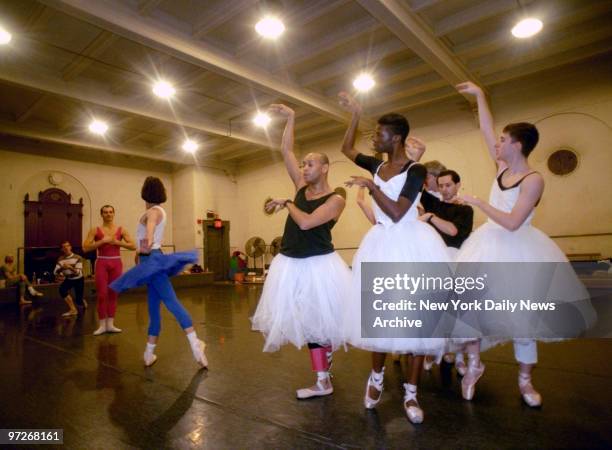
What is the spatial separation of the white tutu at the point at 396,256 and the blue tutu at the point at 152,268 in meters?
1.55

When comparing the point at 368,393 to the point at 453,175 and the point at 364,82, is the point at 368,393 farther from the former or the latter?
the point at 364,82

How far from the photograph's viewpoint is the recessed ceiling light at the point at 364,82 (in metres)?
6.99

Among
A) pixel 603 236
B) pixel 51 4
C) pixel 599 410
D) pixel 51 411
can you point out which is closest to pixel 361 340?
pixel 599 410

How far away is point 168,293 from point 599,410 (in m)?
2.90

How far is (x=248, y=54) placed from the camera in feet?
21.0

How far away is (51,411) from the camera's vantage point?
2.11m

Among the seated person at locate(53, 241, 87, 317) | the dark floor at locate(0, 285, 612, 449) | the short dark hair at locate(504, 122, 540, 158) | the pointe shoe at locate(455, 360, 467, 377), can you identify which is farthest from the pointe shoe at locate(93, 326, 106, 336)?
the short dark hair at locate(504, 122, 540, 158)

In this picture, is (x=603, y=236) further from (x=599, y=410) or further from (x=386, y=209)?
(x=386, y=209)

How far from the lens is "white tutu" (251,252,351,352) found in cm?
212

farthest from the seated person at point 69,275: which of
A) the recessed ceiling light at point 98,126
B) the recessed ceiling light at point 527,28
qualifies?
the recessed ceiling light at point 527,28

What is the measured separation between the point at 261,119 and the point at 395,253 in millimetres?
7732

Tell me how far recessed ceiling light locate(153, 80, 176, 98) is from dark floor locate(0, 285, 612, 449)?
5.29m

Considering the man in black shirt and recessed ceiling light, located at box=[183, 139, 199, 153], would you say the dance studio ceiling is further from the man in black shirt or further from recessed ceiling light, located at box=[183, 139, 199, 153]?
the man in black shirt

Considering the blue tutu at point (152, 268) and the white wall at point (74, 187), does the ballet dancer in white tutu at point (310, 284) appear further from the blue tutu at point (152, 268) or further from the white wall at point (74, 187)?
the white wall at point (74, 187)
